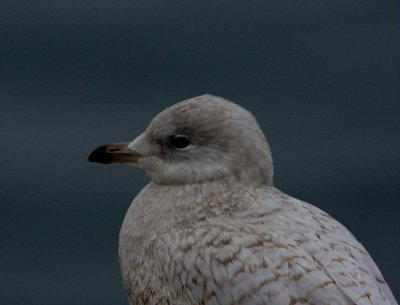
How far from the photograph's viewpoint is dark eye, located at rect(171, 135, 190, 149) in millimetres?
3982

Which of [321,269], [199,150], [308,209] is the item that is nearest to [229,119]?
[199,150]

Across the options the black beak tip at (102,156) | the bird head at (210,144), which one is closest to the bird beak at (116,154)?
the black beak tip at (102,156)

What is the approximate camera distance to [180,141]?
399 cm

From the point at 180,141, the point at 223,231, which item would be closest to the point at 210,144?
the point at 180,141

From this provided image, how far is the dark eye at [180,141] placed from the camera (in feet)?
13.1

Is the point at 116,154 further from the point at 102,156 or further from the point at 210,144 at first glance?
the point at 210,144

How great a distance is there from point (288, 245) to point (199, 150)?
1.71 ft

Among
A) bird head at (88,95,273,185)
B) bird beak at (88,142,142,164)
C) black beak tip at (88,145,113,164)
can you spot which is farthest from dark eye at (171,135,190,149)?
→ black beak tip at (88,145,113,164)

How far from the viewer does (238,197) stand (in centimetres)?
389

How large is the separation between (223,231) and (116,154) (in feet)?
1.94

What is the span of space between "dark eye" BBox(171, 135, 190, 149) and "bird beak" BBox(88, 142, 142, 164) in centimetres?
15

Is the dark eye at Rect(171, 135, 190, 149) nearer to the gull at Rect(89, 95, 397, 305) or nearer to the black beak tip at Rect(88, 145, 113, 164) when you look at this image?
the gull at Rect(89, 95, 397, 305)

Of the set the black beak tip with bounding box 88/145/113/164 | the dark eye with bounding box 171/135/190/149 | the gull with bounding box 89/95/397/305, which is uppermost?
the dark eye with bounding box 171/135/190/149

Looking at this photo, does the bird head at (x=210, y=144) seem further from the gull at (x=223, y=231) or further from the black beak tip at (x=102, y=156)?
the black beak tip at (x=102, y=156)
